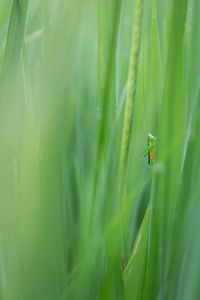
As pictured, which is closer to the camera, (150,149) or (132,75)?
(132,75)

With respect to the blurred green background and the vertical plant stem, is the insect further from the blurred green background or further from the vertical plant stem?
the vertical plant stem

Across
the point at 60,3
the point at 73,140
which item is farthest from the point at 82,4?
the point at 73,140

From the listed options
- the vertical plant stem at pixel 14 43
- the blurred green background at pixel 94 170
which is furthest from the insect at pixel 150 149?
the vertical plant stem at pixel 14 43

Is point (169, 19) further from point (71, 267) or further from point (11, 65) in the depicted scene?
point (71, 267)

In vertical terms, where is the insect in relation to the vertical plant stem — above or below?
below

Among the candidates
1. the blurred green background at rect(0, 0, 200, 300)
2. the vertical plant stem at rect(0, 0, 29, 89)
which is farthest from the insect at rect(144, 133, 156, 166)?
the vertical plant stem at rect(0, 0, 29, 89)

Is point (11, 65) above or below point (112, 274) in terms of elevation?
above

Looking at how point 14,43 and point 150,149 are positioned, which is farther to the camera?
point 150,149

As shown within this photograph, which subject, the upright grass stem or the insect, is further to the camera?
the insect
